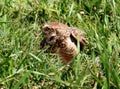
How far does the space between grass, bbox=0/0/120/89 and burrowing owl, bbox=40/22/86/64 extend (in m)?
0.05

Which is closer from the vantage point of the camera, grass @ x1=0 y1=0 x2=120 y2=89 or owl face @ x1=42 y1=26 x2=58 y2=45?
grass @ x1=0 y1=0 x2=120 y2=89

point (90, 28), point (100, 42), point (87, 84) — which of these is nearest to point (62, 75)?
point (87, 84)

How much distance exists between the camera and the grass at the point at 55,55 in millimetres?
2240

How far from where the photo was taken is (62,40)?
98.0 inches

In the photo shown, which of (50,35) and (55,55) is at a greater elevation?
(50,35)

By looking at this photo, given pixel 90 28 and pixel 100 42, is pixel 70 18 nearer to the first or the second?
pixel 90 28

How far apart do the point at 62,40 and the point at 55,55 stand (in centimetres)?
13

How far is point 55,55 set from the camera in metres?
2.58

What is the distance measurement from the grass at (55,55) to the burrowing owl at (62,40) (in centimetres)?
5

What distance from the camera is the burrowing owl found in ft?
8.16

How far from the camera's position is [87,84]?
7.63ft

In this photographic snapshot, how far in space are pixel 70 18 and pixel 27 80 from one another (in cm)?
96

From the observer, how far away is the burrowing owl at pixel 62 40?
249cm

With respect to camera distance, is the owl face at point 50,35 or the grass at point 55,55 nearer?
the grass at point 55,55
